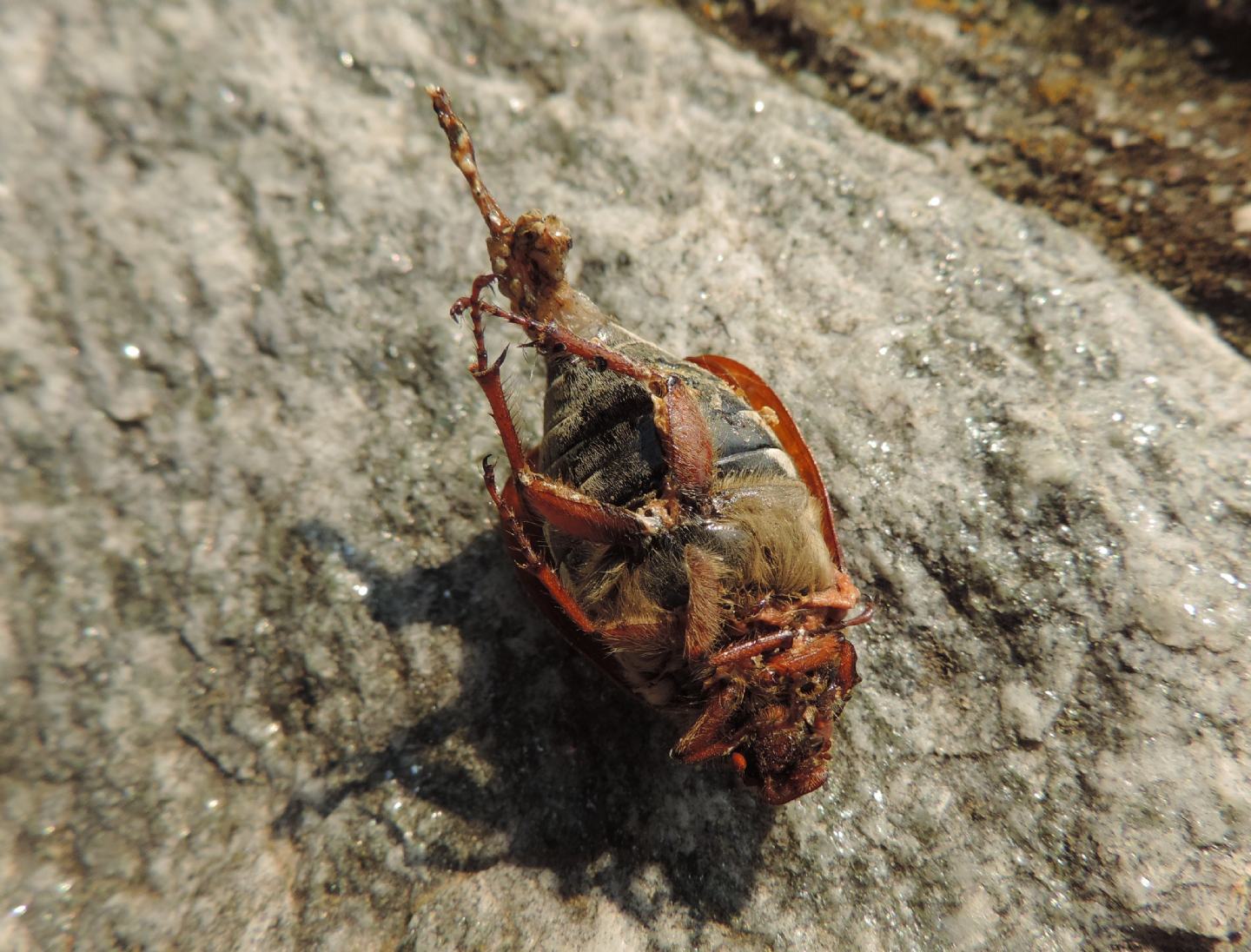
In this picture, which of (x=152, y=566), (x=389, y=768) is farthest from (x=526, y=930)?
(x=152, y=566)

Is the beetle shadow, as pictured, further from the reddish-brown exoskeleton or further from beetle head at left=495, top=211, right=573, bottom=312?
beetle head at left=495, top=211, right=573, bottom=312

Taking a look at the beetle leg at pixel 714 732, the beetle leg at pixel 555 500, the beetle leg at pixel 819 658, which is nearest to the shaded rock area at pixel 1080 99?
the beetle leg at pixel 819 658

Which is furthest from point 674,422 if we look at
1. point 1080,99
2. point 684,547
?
point 1080,99

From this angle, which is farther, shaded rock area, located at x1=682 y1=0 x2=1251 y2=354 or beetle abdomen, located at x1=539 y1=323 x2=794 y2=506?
shaded rock area, located at x1=682 y1=0 x2=1251 y2=354

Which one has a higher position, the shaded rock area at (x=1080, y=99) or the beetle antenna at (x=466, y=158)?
the shaded rock area at (x=1080, y=99)

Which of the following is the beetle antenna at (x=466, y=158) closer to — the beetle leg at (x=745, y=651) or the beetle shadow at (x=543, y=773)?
the beetle shadow at (x=543, y=773)

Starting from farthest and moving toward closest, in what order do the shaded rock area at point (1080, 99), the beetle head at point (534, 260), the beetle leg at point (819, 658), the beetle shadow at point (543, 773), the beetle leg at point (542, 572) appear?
the shaded rock area at point (1080, 99) → the beetle shadow at point (543, 773) → the beetle head at point (534, 260) → the beetle leg at point (542, 572) → the beetle leg at point (819, 658)

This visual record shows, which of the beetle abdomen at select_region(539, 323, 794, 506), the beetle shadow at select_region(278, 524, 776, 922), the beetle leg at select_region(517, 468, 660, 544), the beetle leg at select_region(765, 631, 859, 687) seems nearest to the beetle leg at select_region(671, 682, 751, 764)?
the beetle leg at select_region(765, 631, 859, 687)
